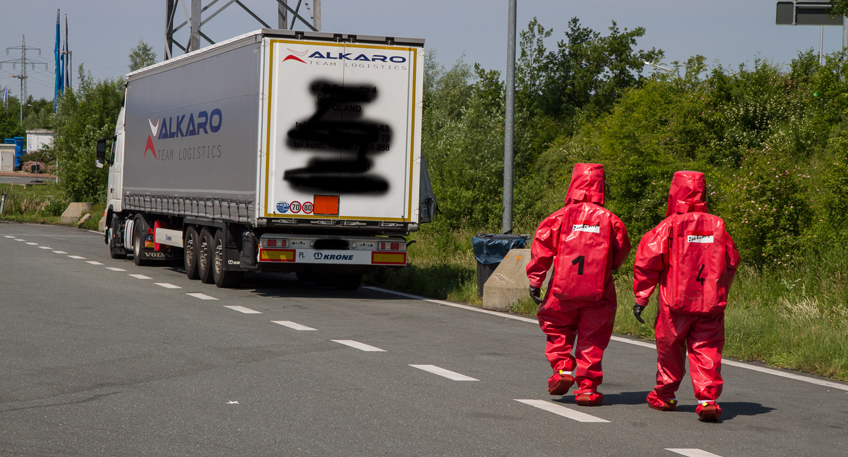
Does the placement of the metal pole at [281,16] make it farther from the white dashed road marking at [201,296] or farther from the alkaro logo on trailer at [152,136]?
the white dashed road marking at [201,296]

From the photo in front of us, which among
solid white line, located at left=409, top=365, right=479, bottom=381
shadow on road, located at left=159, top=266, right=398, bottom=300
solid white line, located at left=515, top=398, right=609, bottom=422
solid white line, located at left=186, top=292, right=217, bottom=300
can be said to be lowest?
shadow on road, located at left=159, top=266, right=398, bottom=300

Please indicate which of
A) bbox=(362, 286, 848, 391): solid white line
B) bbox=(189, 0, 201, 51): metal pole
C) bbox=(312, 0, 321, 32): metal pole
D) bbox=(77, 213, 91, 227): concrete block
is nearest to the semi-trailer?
bbox=(362, 286, 848, 391): solid white line

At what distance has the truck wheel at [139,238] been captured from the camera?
18945 mm

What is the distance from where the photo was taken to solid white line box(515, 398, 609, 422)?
623cm

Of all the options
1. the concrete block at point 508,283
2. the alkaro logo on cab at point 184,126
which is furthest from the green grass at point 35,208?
the concrete block at point 508,283

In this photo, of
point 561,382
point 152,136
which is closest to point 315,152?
point 152,136

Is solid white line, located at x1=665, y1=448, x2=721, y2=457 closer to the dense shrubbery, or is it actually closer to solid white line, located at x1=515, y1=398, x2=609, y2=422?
solid white line, located at x1=515, y1=398, x2=609, y2=422

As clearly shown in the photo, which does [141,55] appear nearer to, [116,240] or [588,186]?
[116,240]

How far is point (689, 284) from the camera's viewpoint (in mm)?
6328

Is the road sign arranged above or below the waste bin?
above

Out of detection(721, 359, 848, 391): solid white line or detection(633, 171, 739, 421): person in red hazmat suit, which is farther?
detection(721, 359, 848, 391): solid white line

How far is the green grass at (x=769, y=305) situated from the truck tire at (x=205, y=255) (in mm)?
2751

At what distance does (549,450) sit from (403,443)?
84cm

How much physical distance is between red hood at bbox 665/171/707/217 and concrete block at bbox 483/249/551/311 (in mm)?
6329
